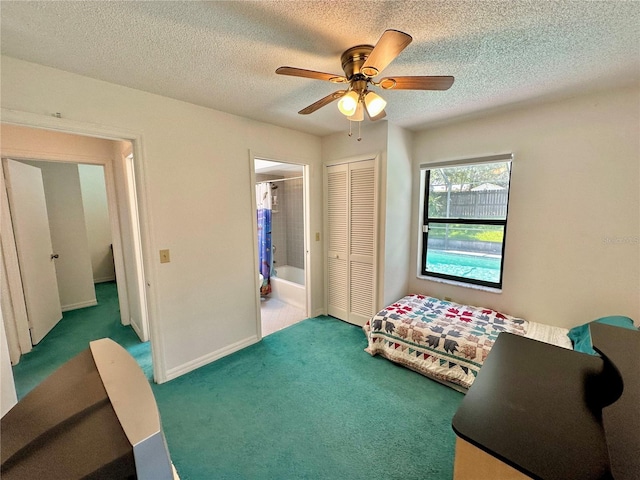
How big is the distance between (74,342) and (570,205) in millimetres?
5086

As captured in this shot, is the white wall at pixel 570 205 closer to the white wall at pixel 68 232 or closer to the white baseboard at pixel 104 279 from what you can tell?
the white wall at pixel 68 232

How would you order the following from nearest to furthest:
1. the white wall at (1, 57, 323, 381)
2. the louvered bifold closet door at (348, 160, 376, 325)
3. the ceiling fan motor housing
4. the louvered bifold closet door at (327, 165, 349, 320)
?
the ceiling fan motor housing < the white wall at (1, 57, 323, 381) < the louvered bifold closet door at (348, 160, 376, 325) < the louvered bifold closet door at (327, 165, 349, 320)

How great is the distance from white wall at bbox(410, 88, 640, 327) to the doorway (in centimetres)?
350

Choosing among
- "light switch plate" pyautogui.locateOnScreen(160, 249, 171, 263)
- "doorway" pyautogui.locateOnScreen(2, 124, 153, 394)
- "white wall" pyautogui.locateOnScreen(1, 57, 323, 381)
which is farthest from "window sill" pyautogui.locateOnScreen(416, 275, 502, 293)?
"doorway" pyautogui.locateOnScreen(2, 124, 153, 394)

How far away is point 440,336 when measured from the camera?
7.38 ft

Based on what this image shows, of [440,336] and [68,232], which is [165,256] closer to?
[440,336]

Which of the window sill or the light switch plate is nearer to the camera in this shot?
the light switch plate

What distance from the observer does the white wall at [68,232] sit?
364 centimetres

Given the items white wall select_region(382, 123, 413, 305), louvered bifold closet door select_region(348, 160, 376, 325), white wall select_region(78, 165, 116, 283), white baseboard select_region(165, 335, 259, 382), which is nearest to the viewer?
white baseboard select_region(165, 335, 259, 382)

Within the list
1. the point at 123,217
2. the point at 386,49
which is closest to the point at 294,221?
the point at 123,217

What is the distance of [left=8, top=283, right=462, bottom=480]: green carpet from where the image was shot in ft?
4.96

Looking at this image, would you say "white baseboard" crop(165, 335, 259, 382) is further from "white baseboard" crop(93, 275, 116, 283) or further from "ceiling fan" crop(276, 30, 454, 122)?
"white baseboard" crop(93, 275, 116, 283)

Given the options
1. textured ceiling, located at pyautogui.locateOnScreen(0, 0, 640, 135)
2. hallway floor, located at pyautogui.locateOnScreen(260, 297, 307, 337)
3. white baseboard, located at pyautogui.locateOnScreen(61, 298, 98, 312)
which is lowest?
hallway floor, located at pyautogui.locateOnScreen(260, 297, 307, 337)

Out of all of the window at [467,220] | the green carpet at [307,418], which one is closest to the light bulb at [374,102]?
the window at [467,220]
